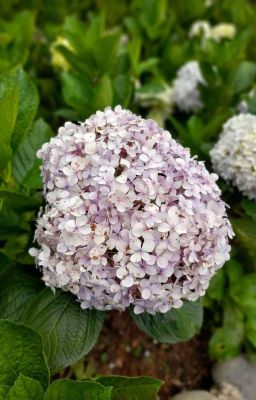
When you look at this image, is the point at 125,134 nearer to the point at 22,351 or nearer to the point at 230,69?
the point at 22,351

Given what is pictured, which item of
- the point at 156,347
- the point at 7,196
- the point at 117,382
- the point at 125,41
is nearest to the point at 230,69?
the point at 125,41

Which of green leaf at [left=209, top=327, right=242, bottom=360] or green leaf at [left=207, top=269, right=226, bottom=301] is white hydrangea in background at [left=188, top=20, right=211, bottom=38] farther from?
green leaf at [left=209, top=327, right=242, bottom=360]

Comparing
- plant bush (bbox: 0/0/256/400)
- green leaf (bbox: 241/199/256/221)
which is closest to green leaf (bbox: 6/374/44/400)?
plant bush (bbox: 0/0/256/400)

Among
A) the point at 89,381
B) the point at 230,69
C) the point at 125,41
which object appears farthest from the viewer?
the point at 125,41

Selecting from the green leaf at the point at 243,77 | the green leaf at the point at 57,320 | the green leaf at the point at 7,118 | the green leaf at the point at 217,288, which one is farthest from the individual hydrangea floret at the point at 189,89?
the green leaf at the point at 57,320

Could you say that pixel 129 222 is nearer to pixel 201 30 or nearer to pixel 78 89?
pixel 78 89

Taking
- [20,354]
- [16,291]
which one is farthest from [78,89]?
[20,354]
